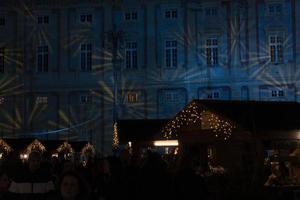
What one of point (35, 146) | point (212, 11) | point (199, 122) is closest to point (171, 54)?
point (212, 11)

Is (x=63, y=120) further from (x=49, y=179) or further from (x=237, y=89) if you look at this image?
(x=49, y=179)

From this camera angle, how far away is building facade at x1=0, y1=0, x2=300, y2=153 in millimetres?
38594

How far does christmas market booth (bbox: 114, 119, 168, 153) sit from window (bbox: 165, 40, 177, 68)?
50.1ft

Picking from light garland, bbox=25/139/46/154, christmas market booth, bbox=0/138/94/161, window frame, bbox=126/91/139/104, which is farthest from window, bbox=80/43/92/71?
light garland, bbox=25/139/46/154

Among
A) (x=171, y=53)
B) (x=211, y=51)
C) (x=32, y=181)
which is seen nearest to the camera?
(x=32, y=181)

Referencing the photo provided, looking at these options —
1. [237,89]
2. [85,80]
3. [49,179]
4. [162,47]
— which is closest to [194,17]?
[162,47]

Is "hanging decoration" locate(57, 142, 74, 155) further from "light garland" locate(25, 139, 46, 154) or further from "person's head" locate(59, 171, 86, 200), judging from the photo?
"person's head" locate(59, 171, 86, 200)

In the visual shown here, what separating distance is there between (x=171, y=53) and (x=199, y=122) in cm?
2294

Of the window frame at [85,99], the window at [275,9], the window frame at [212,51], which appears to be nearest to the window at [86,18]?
the window frame at [85,99]

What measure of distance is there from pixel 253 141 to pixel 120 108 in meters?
23.9

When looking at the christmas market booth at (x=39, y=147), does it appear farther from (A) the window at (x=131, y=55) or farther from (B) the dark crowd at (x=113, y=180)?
(B) the dark crowd at (x=113, y=180)

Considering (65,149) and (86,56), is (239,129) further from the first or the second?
(86,56)

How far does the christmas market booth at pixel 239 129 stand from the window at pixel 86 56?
2261 centimetres

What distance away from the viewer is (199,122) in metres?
17.2
